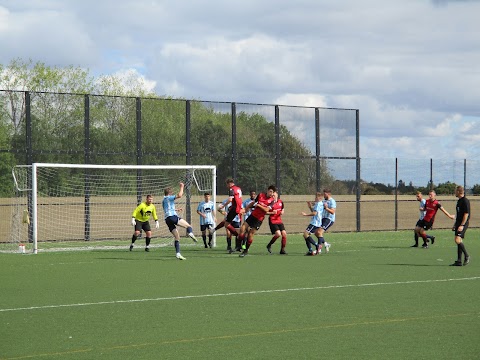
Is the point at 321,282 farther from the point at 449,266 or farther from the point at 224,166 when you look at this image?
the point at 224,166

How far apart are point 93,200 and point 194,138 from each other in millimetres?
4999

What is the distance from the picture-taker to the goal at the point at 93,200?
28.4 metres

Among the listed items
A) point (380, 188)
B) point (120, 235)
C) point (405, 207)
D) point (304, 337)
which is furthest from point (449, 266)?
point (405, 207)

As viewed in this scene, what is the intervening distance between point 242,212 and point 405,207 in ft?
149

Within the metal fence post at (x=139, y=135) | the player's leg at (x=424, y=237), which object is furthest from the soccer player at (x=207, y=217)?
the player's leg at (x=424, y=237)

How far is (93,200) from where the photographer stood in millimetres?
30859

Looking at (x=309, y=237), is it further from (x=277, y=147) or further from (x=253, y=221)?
(x=277, y=147)

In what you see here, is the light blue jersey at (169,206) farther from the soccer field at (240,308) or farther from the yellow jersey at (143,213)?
the yellow jersey at (143,213)

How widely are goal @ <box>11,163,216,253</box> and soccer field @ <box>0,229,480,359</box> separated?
6.06 metres

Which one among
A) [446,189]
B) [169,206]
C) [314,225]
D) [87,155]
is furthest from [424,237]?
[446,189]

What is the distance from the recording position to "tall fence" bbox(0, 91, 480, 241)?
3011 cm

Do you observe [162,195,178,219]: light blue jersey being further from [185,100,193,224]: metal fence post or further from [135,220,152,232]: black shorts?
[185,100,193,224]: metal fence post

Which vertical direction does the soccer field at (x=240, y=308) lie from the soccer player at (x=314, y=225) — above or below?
below

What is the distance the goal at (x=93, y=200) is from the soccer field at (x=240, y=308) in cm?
606
